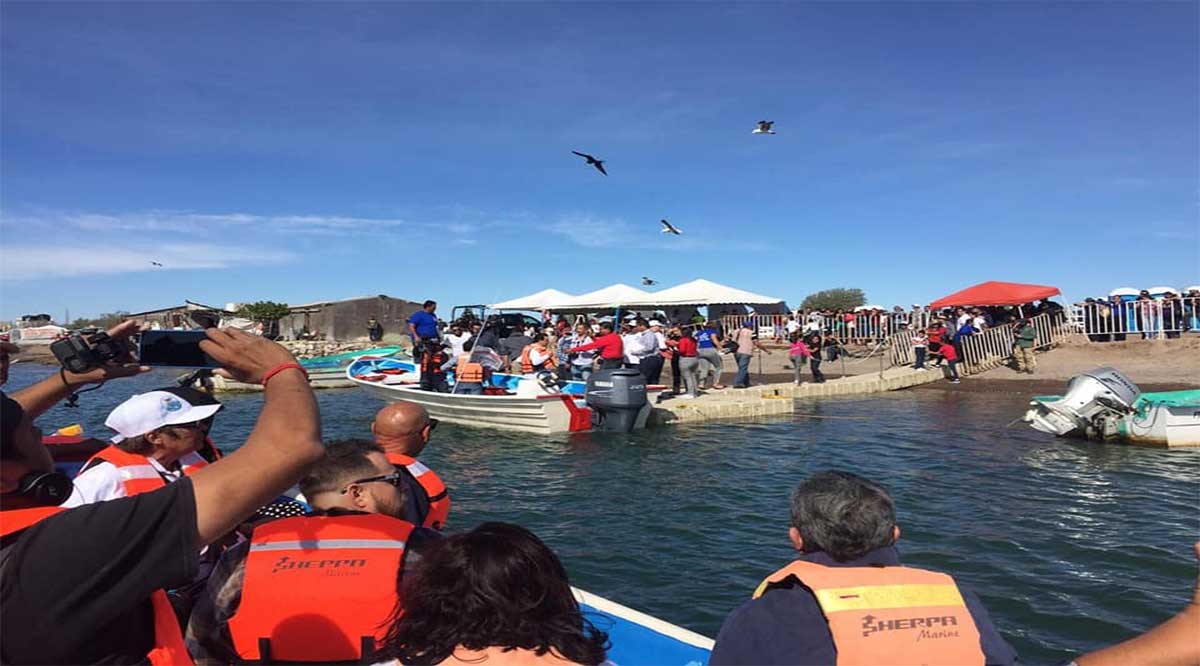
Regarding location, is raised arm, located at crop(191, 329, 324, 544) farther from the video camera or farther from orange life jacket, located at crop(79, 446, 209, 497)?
orange life jacket, located at crop(79, 446, 209, 497)

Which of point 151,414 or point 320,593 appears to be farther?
point 151,414

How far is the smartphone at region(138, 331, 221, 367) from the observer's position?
2545 mm

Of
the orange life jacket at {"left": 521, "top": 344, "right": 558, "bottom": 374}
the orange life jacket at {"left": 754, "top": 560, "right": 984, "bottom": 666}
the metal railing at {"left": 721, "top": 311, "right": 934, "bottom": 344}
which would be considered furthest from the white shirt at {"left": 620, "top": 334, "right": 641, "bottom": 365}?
the metal railing at {"left": 721, "top": 311, "right": 934, "bottom": 344}

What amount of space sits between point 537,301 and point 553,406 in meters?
21.9

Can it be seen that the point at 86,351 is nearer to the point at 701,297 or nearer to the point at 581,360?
the point at 581,360

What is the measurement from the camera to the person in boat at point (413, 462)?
141 inches

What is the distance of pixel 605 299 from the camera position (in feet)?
107

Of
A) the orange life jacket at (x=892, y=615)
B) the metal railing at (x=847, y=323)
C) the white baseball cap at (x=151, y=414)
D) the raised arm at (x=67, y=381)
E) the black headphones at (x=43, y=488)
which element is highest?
the metal railing at (x=847, y=323)

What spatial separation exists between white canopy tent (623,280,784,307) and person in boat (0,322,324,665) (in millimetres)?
28124

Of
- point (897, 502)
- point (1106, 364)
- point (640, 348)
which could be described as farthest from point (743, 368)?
point (1106, 364)

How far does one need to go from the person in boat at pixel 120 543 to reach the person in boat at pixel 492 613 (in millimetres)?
560

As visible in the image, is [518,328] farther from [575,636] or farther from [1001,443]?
[575,636]

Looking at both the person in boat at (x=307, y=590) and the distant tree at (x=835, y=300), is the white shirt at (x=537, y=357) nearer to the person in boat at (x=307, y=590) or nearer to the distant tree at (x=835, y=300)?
the person in boat at (x=307, y=590)

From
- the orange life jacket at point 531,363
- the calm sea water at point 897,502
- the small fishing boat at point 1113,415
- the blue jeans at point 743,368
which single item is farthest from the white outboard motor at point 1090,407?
the orange life jacket at point 531,363
